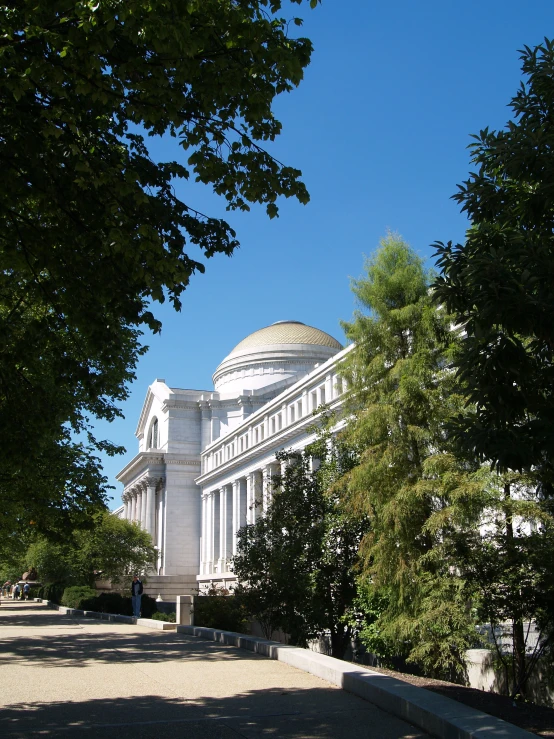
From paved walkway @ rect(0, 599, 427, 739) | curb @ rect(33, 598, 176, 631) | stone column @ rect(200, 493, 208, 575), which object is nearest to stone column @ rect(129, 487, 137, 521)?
stone column @ rect(200, 493, 208, 575)

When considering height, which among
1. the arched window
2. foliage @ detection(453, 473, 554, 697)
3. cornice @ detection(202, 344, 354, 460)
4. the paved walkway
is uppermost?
the arched window

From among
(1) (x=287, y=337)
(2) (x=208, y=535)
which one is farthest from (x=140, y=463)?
(1) (x=287, y=337)

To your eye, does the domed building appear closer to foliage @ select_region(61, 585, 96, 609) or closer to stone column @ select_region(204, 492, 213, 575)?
stone column @ select_region(204, 492, 213, 575)

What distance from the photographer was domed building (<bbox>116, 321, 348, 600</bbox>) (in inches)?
2295

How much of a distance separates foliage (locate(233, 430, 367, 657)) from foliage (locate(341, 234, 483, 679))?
3.81 ft

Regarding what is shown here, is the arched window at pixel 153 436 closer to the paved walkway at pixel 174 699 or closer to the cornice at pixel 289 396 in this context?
the cornice at pixel 289 396

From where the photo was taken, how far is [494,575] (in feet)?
43.1

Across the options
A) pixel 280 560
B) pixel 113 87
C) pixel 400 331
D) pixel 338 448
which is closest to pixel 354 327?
pixel 400 331

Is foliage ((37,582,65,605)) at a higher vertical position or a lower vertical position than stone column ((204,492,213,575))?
lower

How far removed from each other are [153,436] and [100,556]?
3601 centimetres

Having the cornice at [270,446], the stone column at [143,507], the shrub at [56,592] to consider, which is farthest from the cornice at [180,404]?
the shrub at [56,592]

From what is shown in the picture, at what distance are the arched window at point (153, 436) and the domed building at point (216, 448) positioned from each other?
6.6 inches

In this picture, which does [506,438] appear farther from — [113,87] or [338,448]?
[338,448]

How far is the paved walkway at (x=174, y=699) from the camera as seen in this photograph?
318 inches
